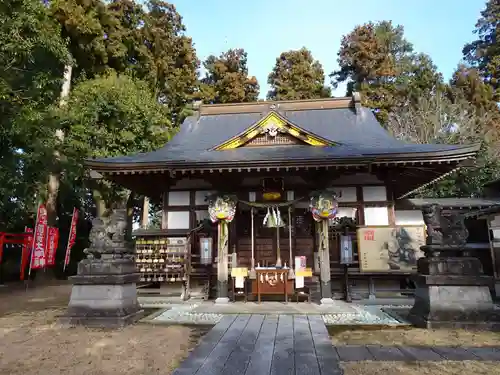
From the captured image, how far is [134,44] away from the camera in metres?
20.0

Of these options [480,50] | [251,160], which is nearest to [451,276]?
[251,160]

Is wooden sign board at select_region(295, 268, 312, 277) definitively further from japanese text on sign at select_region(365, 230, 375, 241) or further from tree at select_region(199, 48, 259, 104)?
tree at select_region(199, 48, 259, 104)

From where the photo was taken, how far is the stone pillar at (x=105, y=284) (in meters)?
6.72

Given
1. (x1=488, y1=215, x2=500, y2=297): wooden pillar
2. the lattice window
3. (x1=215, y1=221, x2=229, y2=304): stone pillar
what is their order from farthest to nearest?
the lattice window → (x1=488, y1=215, x2=500, y2=297): wooden pillar → (x1=215, y1=221, x2=229, y2=304): stone pillar

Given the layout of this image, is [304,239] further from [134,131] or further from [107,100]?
[107,100]

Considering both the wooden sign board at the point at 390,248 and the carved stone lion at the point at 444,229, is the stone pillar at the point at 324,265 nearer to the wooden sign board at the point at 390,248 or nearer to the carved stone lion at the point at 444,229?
the wooden sign board at the point at 390,248

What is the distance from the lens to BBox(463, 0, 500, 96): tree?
28.2 metres

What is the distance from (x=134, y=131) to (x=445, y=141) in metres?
19.2

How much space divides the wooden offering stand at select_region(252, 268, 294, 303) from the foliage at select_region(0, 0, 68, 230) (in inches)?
381

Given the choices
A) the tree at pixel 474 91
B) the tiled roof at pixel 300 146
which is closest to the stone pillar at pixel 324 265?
the tiled roof at pixel 300 146

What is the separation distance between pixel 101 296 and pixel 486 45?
121 feet

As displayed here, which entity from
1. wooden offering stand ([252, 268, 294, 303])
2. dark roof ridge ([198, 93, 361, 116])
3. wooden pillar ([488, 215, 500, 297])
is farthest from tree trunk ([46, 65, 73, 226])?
wooden pillar ([488, 215, 500, 297])

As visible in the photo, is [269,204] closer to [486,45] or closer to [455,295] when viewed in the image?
[455,295]

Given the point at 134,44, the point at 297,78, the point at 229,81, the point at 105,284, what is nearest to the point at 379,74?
the point at 297,78
